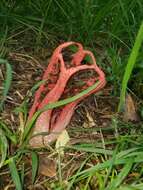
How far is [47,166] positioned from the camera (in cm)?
240

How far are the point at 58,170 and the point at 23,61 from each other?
2.82ft

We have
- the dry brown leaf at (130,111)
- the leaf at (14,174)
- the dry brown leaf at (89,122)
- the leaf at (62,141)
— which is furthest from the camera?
the dry brown leaf at (130,111)

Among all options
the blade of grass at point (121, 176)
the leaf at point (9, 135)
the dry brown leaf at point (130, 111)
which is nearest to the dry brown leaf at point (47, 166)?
the leaf at point (9, 135)

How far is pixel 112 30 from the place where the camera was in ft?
10.2

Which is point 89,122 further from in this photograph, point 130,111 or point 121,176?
point 121,176

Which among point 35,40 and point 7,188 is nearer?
point 7,188

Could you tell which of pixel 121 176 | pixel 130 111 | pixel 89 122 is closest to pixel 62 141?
pixel 89 122

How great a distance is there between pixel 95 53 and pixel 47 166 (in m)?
0.99

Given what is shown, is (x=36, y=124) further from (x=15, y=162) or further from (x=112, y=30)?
(x=112, y=30)

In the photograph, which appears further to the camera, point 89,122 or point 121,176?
point 89,122

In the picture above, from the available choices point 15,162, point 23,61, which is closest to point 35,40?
point 23,61

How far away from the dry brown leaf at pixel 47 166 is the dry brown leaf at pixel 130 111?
58 cm

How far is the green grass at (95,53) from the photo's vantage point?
231cm

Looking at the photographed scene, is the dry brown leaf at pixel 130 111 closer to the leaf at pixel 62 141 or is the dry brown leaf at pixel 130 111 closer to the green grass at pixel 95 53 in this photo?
the green grass at pixel 95 53
